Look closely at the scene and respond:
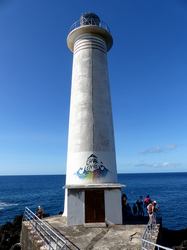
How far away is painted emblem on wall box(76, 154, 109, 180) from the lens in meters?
16.3

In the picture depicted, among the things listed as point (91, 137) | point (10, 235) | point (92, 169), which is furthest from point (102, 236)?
point (10, 235)

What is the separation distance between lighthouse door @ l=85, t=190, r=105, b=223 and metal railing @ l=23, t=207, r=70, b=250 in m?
2.59

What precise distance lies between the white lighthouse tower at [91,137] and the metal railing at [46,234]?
6.39ft

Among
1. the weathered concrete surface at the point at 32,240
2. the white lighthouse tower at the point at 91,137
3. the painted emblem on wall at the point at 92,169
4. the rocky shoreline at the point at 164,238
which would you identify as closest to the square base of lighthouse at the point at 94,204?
the white lighthouse tower at the point at 91,137

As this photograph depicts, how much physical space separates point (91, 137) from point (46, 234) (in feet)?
20.8

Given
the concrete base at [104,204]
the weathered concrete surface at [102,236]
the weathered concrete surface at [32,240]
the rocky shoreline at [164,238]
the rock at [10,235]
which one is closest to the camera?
the weathered concrete surface at [102,236]

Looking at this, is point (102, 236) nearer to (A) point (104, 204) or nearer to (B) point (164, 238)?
(A) point (104, 204)

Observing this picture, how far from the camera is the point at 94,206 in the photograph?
15250 mm

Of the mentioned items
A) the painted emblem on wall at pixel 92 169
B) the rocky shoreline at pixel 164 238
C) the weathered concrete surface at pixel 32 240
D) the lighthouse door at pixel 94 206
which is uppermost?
the painted emblem on wall at pixel 92 169

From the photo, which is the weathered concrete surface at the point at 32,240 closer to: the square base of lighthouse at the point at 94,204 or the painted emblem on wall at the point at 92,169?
the square base of lighthouse at the point at 94,204

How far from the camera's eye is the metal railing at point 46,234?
1059 cm

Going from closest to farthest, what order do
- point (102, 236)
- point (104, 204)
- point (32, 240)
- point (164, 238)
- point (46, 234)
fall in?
point (32, 240)
point (46, 234)
point (102, 236)
point (104, 204)
point (164, 238)

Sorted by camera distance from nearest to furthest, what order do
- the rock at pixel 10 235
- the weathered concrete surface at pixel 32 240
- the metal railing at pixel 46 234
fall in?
the metal railing at pixel 46 234 → the weathered concrete surface at pixel 32 240 → the rock at pixel 10 235

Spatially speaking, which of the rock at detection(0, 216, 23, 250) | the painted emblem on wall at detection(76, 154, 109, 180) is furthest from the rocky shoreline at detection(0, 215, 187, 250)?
the painted emblem on wall at detection(76, 154, 109, 180)
